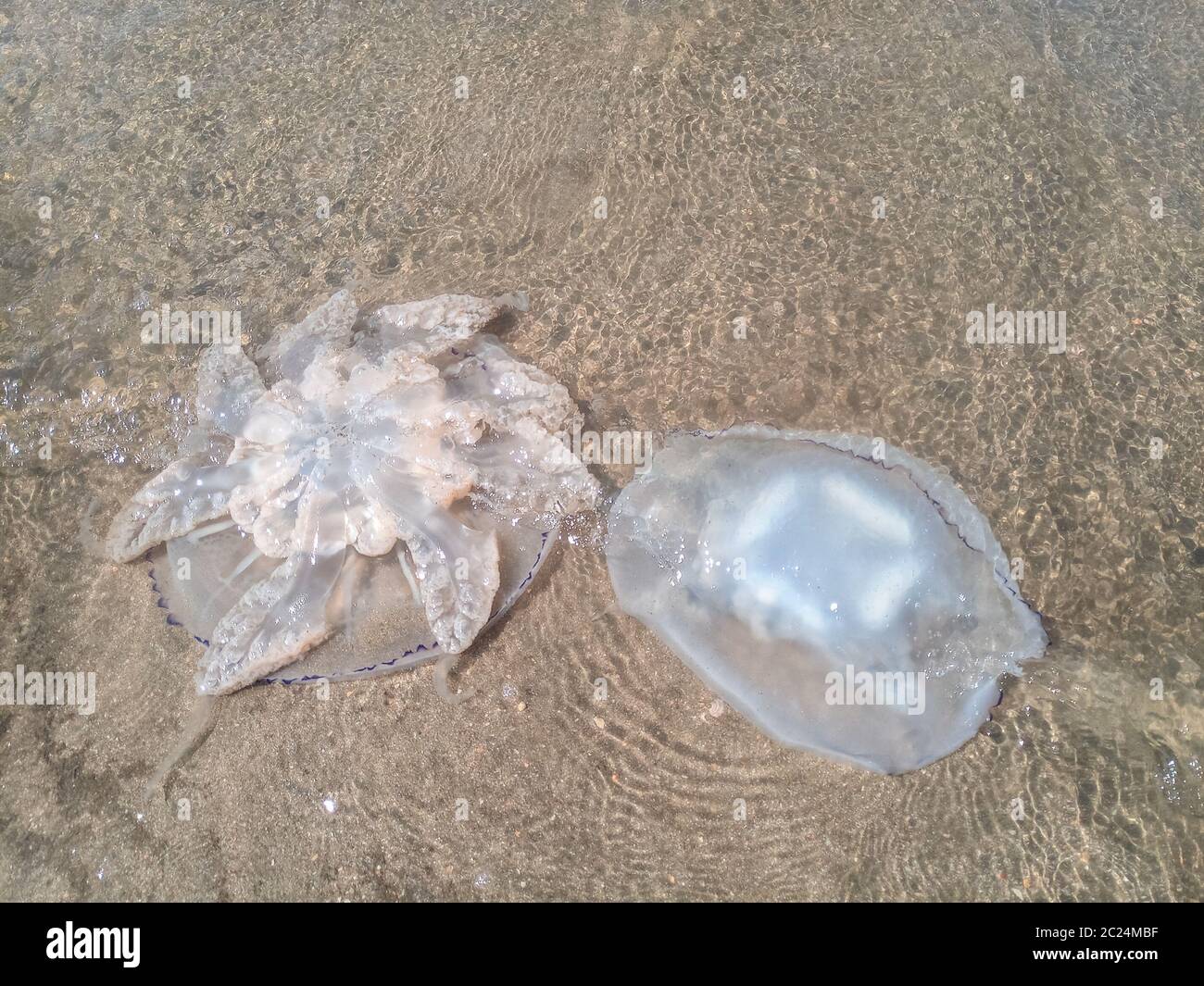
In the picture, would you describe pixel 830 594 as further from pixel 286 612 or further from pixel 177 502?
pixel 177 502

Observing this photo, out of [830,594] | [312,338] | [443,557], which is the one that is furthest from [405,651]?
[830,594]

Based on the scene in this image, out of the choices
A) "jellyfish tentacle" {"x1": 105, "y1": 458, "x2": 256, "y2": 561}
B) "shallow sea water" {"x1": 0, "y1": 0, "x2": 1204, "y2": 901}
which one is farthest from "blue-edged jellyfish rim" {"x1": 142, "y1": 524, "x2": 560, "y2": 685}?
"jellyfish tentacle" {"x1": 105, "y1": 458, "x2": 256, "y2": 561}

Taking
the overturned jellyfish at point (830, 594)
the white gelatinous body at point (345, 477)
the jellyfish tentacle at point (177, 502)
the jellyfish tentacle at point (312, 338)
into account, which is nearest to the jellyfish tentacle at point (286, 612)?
the white gelatinous body at point (345, 477)

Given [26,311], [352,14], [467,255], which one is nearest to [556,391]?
[467,255]

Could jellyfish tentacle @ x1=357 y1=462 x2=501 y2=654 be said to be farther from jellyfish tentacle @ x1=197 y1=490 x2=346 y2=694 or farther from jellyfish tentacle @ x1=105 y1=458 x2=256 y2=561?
jellyfish tentacle @ x1=105 y1=458 x2=256 y2=561

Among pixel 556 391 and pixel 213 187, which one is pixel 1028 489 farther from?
pixel 213 187
